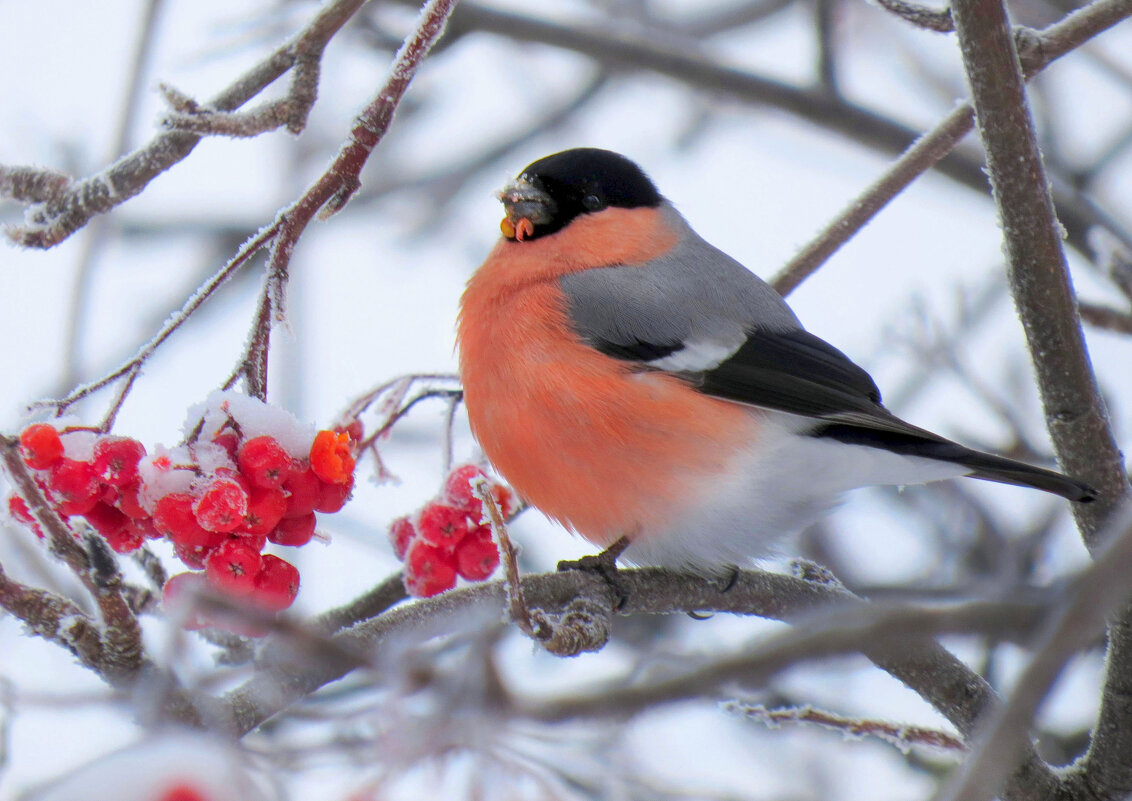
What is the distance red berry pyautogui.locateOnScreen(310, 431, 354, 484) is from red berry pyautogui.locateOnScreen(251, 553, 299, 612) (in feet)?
0.44

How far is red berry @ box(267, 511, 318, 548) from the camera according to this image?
5.64 feet

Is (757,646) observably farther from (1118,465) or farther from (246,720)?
(1118,465)

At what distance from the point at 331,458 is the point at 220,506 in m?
0.17

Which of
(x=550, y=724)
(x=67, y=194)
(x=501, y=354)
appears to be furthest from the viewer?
(x=501, y=354)

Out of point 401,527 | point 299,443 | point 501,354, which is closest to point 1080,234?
point 501,354

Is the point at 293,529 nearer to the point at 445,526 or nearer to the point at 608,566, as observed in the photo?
the point at 445,526

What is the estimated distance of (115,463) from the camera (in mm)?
1615

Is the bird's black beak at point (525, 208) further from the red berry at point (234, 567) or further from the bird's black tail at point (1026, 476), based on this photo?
the red berry at point (234, 567)

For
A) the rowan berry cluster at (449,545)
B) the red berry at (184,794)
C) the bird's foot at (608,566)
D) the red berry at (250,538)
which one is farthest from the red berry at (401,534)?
the red berry at (184,794)

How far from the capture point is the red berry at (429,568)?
7.09 feet

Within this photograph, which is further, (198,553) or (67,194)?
(67,194)

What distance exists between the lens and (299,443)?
1675mm

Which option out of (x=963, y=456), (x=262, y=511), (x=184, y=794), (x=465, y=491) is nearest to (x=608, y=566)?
(x=465, y=491)

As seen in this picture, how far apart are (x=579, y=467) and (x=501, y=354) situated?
13.3 inches
